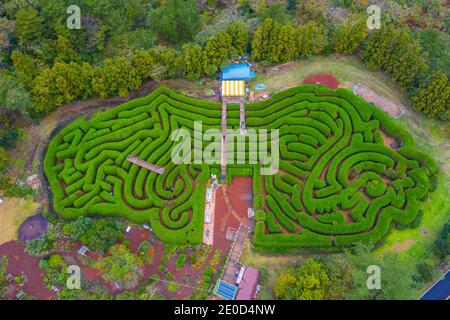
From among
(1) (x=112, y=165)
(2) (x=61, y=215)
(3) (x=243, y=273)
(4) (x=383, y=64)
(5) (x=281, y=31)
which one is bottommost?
(3) (x=243, y=273)

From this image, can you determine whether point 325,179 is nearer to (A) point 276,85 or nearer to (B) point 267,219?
(B) point 267,219

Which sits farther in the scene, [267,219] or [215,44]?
[215,44]

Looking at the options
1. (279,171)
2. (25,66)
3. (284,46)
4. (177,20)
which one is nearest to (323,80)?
(284,46)

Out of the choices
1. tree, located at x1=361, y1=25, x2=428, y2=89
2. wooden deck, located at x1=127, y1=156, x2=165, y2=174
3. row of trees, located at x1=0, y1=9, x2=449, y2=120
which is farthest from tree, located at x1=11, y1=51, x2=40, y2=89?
tree, located at x1=361, y1=25, x2=428, y2=89

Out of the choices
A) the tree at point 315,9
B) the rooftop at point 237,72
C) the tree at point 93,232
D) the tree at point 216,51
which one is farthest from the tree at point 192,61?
the tree at point 93,232

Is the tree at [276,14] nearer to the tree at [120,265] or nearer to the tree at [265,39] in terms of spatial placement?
the tree at [265,39]

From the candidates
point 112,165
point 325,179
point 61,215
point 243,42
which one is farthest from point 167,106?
point 325,179
